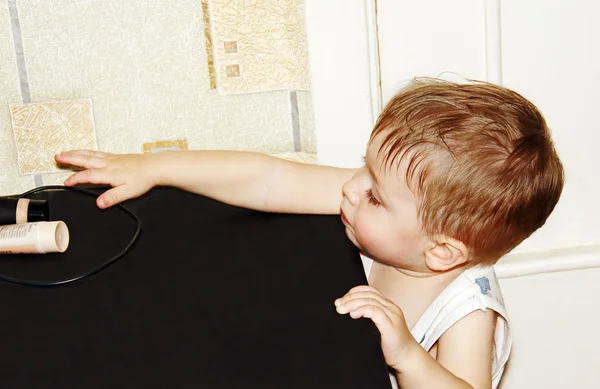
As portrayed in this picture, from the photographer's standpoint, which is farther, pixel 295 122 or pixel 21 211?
pixel 295 122

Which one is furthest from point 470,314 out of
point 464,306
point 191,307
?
point 191,307

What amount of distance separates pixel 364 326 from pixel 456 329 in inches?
10.1

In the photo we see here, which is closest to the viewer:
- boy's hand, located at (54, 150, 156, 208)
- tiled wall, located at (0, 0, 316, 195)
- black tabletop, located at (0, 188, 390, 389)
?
black tabletop, located at (0, 188, 390, 389)

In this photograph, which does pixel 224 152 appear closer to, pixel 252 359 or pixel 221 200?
pixel 221 200

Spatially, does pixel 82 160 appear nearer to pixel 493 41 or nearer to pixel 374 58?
pixel 374 58

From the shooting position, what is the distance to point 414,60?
1.15m

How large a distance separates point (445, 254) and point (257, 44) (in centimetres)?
47

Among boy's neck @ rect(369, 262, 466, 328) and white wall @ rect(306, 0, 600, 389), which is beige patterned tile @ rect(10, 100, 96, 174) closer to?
white wall @ rect(306, 0, 600, 389)

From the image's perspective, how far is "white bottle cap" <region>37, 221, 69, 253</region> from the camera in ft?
2.52

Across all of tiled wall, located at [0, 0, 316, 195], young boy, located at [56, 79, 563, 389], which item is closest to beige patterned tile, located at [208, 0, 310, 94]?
tiled wall, located at [0, 0, 316, 195]

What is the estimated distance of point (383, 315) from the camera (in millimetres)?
696

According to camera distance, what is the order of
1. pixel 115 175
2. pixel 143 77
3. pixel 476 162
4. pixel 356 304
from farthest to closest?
pixel 143 77
pixel 115 175
pixel 476 162
pixel 356 304

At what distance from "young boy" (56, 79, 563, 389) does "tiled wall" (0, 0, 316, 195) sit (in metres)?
0.16

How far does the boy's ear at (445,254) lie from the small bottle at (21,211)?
1.51 feet
